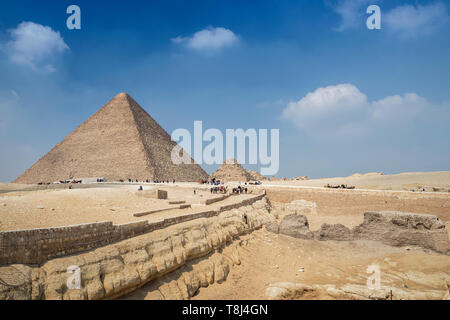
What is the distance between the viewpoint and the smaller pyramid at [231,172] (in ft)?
119

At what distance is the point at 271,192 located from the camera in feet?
67.9

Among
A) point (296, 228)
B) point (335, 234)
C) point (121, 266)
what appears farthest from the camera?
point (296, 228)

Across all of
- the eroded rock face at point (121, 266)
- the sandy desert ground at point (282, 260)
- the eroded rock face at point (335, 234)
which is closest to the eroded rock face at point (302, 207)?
the eroded rock face at point (335, 234)

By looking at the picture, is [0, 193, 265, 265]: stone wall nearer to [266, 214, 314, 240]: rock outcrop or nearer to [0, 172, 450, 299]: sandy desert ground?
[0, 172, 450, 299]: sandy desert ground

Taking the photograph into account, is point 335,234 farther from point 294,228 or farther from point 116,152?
point 116,152

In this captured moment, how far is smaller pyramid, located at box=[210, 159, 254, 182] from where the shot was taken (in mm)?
36219

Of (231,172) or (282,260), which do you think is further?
(231,172)

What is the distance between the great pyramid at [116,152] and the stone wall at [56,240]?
31645 mm

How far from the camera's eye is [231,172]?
36719 mm

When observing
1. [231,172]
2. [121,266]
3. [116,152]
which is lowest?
[121,266]

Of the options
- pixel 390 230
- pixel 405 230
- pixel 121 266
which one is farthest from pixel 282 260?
pixel 121 266

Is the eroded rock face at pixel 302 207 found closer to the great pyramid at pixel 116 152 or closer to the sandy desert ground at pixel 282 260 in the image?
the sandy desert ground at pixel 282 260

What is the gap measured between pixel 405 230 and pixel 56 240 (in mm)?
9967

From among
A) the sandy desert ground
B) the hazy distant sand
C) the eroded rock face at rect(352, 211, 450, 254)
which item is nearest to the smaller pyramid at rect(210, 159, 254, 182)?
the hazy distant sand
